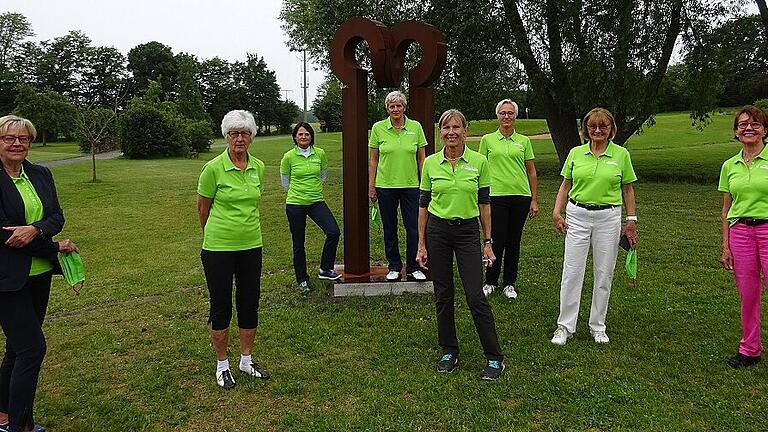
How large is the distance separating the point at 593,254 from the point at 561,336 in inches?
29.1

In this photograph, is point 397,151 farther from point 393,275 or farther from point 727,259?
point 727,259

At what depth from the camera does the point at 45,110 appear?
4559cm

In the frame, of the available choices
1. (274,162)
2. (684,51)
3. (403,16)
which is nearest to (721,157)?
(684,51)

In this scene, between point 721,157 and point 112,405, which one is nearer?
point 112,405

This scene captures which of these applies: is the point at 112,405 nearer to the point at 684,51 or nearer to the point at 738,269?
the point at 738,269

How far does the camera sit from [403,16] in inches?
682

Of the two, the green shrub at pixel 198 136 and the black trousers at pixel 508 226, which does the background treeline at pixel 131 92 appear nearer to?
the green shrub at pixel 198 136

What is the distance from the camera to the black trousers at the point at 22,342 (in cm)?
331

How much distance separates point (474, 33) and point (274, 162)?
18.8 m

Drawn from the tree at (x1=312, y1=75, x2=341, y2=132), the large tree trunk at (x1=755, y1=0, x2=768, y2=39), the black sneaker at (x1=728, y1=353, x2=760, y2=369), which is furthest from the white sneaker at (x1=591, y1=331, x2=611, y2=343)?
the tree at (x1=312, y1=75, x2=341, y2=132)

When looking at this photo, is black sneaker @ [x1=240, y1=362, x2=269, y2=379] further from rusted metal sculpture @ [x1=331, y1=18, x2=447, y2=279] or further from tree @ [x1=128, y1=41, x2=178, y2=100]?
tree @ [x1=128, y1=41, x2=178, y2=100]

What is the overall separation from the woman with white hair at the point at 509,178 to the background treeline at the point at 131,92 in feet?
80.7

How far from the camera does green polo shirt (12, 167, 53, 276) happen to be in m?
3.39

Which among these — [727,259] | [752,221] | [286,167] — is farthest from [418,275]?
[752,221]
